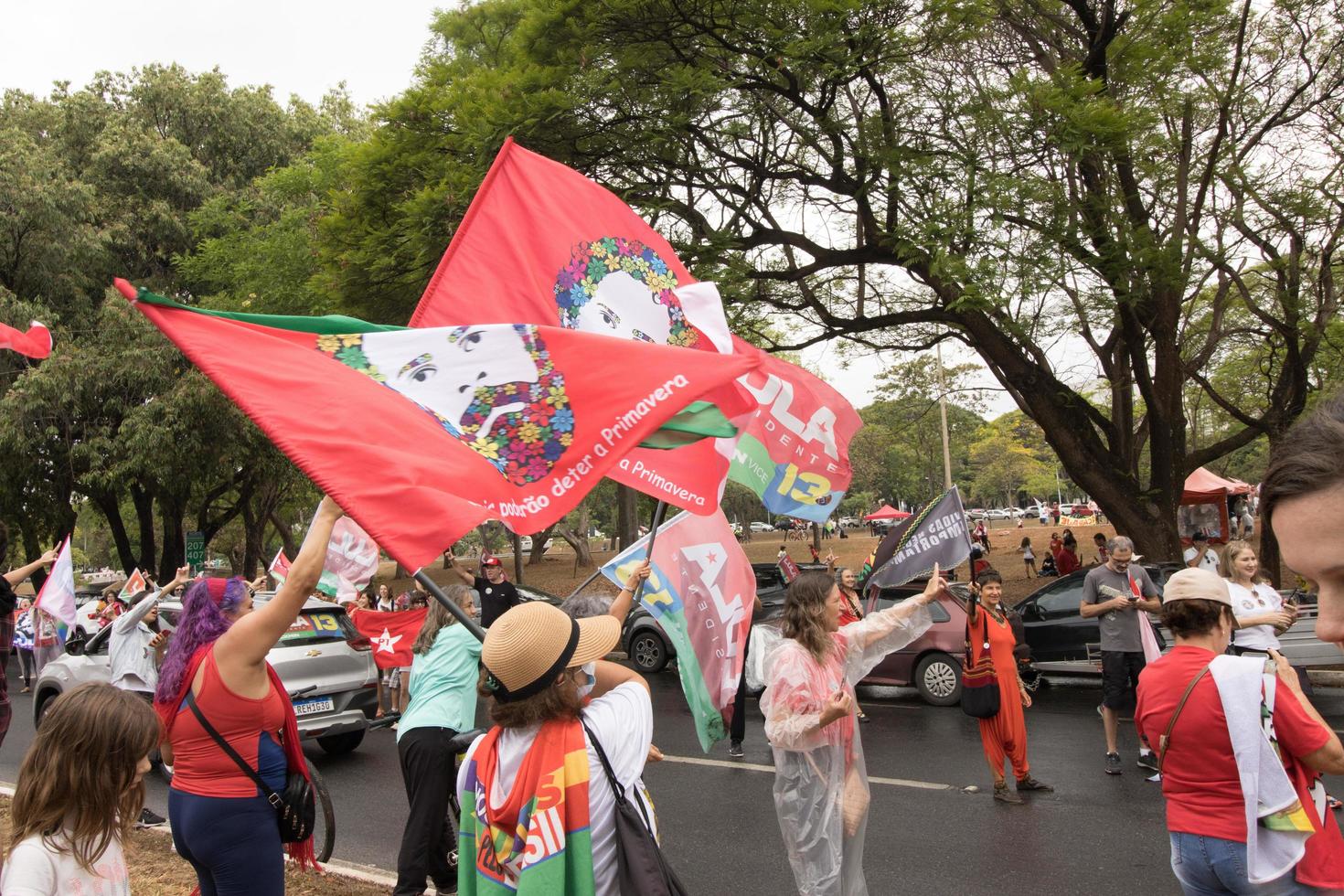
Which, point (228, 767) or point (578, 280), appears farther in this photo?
point (578, 280)

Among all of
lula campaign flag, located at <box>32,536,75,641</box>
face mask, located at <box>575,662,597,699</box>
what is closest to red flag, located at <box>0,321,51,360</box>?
lula campaign flag, located at <box>32,536,75,641</box>

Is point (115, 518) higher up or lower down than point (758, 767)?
higher up

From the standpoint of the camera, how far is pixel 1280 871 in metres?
3.06

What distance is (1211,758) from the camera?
3.29m

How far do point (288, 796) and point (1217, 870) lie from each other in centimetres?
331

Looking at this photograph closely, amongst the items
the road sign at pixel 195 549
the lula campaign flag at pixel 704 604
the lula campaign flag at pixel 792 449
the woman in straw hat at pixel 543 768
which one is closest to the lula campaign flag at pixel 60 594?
the lula campaign flag at pixel 704 604

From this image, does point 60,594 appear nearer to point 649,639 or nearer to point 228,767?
point 228,767

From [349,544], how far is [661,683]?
5.80 meters

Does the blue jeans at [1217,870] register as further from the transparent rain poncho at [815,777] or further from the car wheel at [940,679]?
the car wheel at [940,679]

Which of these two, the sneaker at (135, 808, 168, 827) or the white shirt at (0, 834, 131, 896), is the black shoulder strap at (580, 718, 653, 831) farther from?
the sneaker at (135, 808, 168, 827)

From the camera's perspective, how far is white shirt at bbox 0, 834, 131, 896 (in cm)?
241

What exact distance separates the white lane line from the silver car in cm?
296

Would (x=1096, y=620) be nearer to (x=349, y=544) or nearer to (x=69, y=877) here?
(x=349, y=544)

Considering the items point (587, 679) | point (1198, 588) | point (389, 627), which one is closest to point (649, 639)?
point (389, 627)
